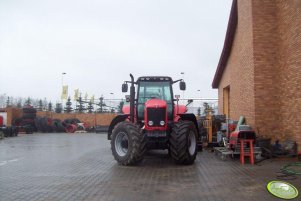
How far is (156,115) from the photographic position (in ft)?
36.2

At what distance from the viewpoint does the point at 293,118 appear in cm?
1205

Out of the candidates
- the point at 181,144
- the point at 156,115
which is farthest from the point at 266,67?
the point at 181,144

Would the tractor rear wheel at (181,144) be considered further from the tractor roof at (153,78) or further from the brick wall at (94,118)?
the brick wall at (94,118)

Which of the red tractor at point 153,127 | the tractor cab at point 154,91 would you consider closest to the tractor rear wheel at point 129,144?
the red tractor at point 153,127

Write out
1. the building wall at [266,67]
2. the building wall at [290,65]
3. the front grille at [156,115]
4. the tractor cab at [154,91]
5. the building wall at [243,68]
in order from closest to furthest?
the front grille at [156,115] → the building wall at [290,65] → the tractor cab at [154,91] → the building wall at [266,67] → the building wall at [243,68]

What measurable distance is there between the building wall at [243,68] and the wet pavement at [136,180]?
11.6 feet

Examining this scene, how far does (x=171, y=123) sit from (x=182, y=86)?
1.63 m

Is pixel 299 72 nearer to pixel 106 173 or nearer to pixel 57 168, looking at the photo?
Result: pixel 106 173

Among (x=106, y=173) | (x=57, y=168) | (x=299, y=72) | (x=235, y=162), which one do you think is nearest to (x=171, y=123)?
(x=235, y=162)

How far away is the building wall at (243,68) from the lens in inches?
541

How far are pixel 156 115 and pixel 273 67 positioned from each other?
5.16m

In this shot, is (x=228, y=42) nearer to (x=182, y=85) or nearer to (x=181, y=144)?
(x=182, y=85)

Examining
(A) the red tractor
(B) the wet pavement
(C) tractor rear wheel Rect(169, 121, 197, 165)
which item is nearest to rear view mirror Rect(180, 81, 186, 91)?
(A) the red tractor

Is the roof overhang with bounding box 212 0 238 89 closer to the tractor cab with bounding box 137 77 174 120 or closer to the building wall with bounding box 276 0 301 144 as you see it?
the building wall with bounding box 276 0 301 144
